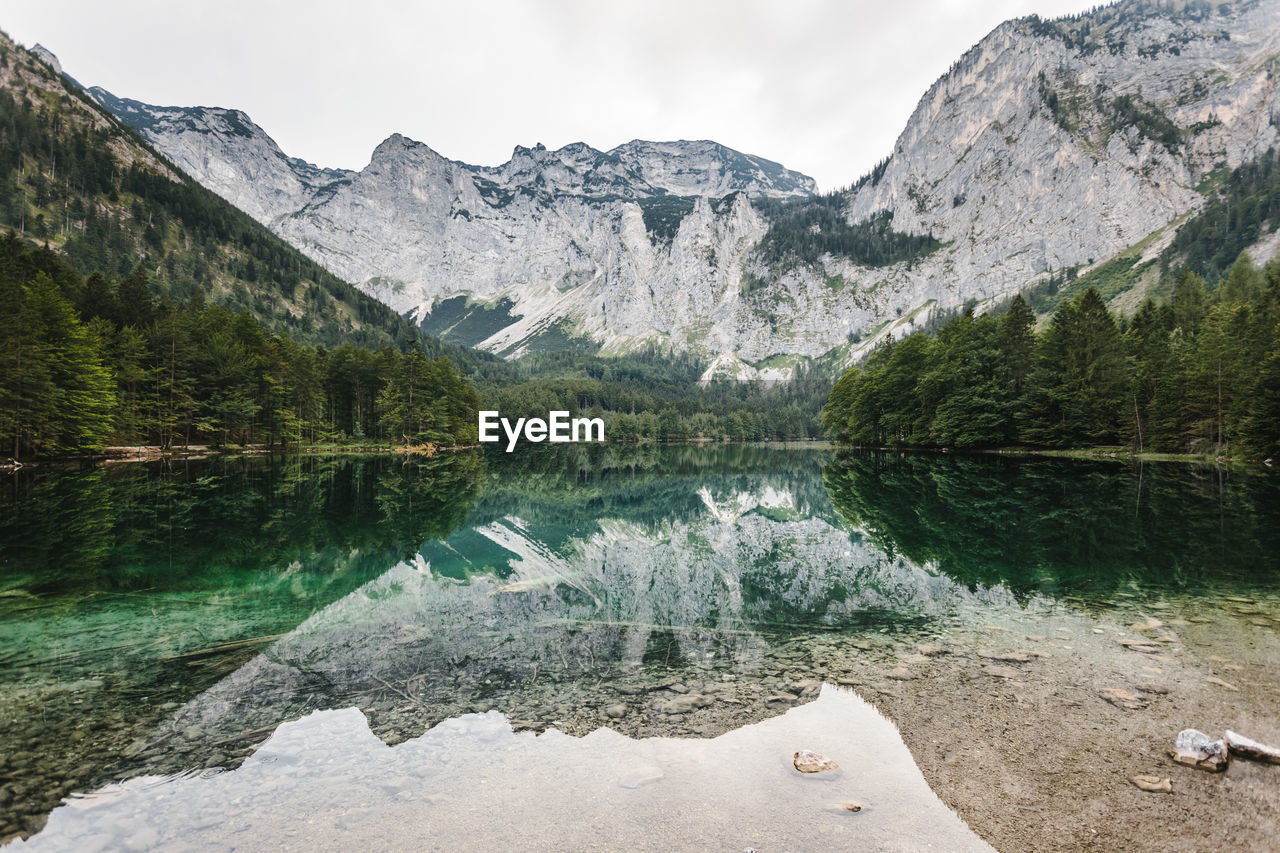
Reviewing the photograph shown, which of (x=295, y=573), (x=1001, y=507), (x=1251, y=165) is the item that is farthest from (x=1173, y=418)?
(x=1251, y=165)

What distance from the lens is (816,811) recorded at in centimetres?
559

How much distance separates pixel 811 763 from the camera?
6.45 metres

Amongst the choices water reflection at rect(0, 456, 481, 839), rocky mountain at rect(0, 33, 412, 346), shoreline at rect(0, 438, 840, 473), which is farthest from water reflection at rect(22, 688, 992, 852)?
rocky mountain at rect(0, 33, 412, 346)

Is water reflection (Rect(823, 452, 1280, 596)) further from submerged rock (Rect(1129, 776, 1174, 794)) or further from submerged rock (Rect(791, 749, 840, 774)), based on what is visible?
submerged rock (Rect(791, 749, 840, 774))

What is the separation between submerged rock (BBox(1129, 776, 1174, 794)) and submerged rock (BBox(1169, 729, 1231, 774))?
1.76ft

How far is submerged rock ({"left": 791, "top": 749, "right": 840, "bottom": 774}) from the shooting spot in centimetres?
639

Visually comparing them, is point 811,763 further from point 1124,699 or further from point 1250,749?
point 1124,699

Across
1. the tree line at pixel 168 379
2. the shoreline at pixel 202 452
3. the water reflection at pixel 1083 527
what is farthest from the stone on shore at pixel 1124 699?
Result: the shoreline at pixel 202 452

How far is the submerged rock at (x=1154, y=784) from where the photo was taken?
5715 mm

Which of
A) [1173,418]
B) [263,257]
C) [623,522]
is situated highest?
[263,257]

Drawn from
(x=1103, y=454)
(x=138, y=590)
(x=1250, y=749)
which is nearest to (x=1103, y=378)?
(x=1103, y=454)

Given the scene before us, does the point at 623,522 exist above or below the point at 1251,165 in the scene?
below

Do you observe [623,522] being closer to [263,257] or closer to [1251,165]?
[263,257]

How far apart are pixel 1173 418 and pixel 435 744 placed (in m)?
71.2
